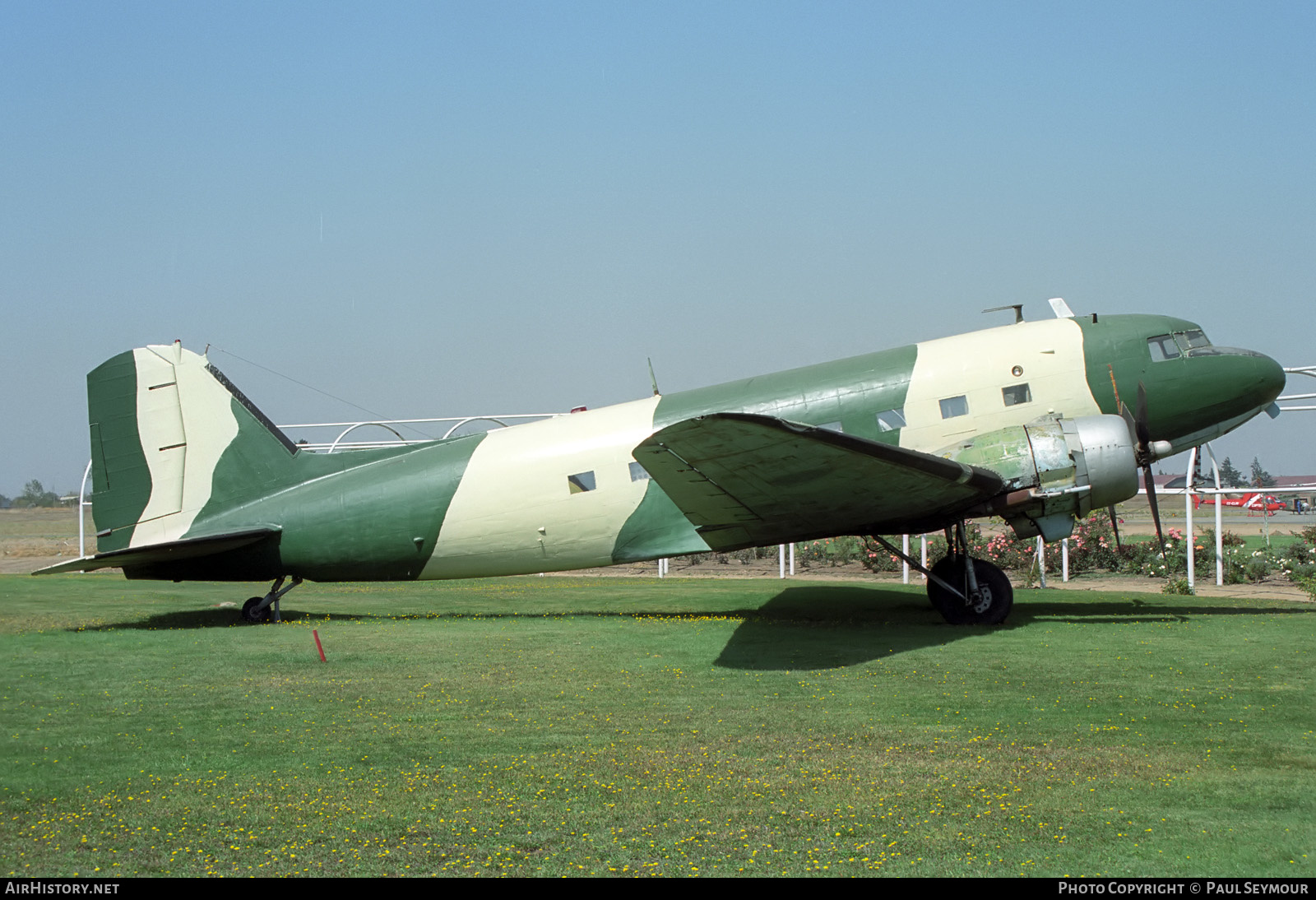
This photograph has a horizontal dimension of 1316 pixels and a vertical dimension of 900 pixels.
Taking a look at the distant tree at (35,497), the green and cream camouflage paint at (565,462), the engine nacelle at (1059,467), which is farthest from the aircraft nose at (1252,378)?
the distant tree at (35,497)

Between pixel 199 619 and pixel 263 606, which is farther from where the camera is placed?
pixel 199 619

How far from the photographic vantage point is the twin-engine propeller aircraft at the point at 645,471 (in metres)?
12.6

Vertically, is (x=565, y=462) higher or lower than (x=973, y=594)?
Answer: higher

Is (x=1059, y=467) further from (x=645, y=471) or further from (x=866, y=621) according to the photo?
(x=645, y=471)

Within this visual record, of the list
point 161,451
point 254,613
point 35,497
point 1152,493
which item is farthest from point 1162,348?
point 35,497

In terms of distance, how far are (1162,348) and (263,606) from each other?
42.4 ft

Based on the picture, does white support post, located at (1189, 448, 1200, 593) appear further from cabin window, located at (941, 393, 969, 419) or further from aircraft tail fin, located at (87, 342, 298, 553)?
aircraft tail fin, located at (87, 342, 298, 553)

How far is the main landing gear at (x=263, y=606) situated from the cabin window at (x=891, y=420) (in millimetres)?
8486

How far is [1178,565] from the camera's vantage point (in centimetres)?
2111

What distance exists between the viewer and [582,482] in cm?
1399

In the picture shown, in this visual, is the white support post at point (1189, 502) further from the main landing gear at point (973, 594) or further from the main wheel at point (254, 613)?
the main wheel at point (254, 613)

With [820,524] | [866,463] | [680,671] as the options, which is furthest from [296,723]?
[820,524]

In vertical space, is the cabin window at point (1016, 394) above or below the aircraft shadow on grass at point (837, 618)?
above

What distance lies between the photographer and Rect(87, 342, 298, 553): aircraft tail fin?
14.4m
